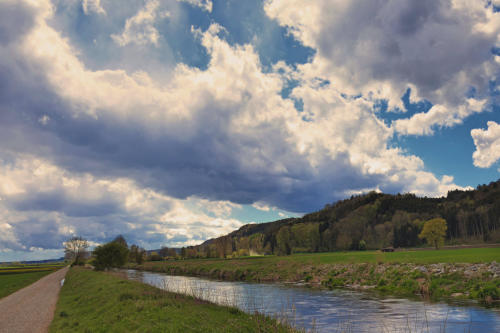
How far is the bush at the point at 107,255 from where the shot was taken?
79.5 metres

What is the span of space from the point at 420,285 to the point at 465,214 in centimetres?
13681

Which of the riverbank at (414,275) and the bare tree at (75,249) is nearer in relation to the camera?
the riverbank at (414,275)

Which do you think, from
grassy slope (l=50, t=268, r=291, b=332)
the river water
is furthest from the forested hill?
grassy slope (l=50, t=268, r=291, b=332)

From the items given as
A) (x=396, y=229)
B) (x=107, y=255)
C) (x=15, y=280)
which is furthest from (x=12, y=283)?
(x=396, y=229)

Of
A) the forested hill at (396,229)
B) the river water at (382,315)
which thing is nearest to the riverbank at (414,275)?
the river water at (382,315)

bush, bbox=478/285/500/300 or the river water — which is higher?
bush, bbox=478/285/500/300

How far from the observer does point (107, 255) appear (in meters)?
79.9

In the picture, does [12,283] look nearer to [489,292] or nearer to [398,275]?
→ [398,275]

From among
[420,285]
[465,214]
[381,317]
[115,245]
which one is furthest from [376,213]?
[381,317]

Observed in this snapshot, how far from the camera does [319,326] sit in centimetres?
1941

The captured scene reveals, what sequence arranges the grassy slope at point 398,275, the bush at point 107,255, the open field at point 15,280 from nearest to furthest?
1. the grassy slope at point 398,275
2. the open field at point 15,280
3. the bush at point 107,255

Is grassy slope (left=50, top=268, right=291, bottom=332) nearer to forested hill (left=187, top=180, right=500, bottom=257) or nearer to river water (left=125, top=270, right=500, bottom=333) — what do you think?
river water (left=125, top=270, right=500, bottom=333)

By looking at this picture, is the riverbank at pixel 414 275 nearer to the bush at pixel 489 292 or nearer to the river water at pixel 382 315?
the bush at pixel 489 292

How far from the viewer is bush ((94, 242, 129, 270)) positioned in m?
79.5
